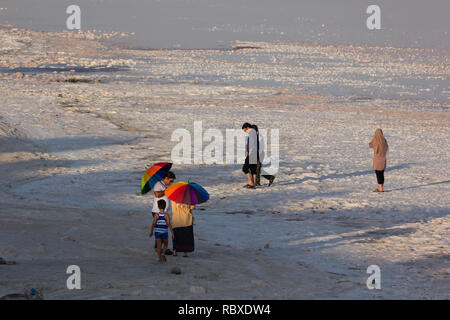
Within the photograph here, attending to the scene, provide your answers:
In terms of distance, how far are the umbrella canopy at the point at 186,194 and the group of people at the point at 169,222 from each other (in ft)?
0.37

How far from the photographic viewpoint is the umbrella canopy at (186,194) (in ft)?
31.9

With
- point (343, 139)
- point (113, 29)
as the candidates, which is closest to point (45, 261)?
point (343, 139)

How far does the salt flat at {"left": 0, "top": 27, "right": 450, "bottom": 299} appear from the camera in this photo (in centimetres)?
921

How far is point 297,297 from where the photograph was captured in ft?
27.3

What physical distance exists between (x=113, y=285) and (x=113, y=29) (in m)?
98.1

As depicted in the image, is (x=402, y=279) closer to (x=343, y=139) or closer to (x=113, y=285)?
(x=113, y=285)
